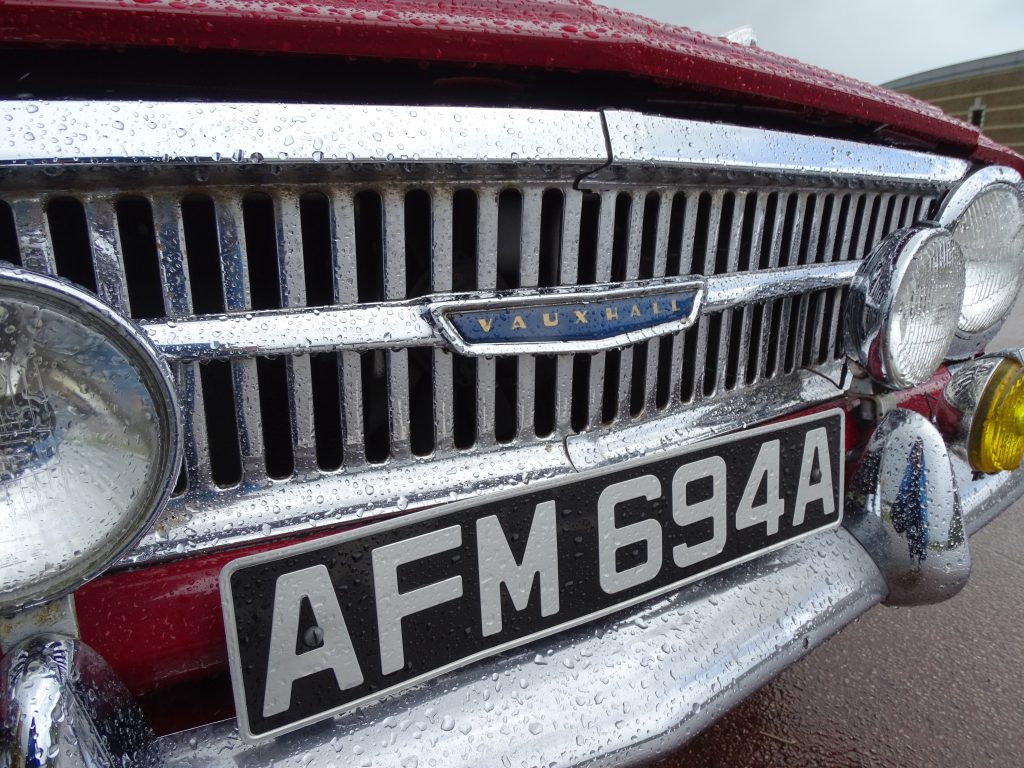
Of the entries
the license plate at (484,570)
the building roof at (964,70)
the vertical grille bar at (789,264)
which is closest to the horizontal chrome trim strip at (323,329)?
the license plate at (484,570)

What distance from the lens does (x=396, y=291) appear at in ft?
2.80

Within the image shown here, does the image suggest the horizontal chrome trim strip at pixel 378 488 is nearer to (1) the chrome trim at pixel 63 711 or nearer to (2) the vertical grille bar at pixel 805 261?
(1) the chrome trim at pixel 63 711

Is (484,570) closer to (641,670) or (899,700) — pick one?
(641,670)

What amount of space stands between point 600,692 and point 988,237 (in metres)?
1.31

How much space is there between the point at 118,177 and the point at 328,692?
59cm

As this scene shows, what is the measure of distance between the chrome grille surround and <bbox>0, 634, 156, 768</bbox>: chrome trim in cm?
14

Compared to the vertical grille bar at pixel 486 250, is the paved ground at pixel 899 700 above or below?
below

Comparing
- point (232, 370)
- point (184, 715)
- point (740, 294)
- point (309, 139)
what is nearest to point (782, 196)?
point (740, 294)

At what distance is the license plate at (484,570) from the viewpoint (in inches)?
30.3

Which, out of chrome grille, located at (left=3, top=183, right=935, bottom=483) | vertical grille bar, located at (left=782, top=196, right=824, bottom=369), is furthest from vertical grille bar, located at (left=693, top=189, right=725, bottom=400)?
vertical grille bar, located at (left=782, top=196, right=824, bottom=369)

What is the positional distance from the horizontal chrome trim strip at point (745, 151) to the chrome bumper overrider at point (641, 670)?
463 millimetres

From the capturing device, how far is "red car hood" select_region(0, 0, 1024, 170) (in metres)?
0.66

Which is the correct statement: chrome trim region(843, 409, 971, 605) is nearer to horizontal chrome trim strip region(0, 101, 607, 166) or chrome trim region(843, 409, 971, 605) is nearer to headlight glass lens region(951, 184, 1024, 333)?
headlight glass lens region(951, 184, 1024, 333)

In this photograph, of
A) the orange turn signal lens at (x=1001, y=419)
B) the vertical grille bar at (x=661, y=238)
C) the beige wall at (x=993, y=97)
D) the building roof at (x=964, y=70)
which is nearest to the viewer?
the vertical grille bar at (x=661, y=238)
